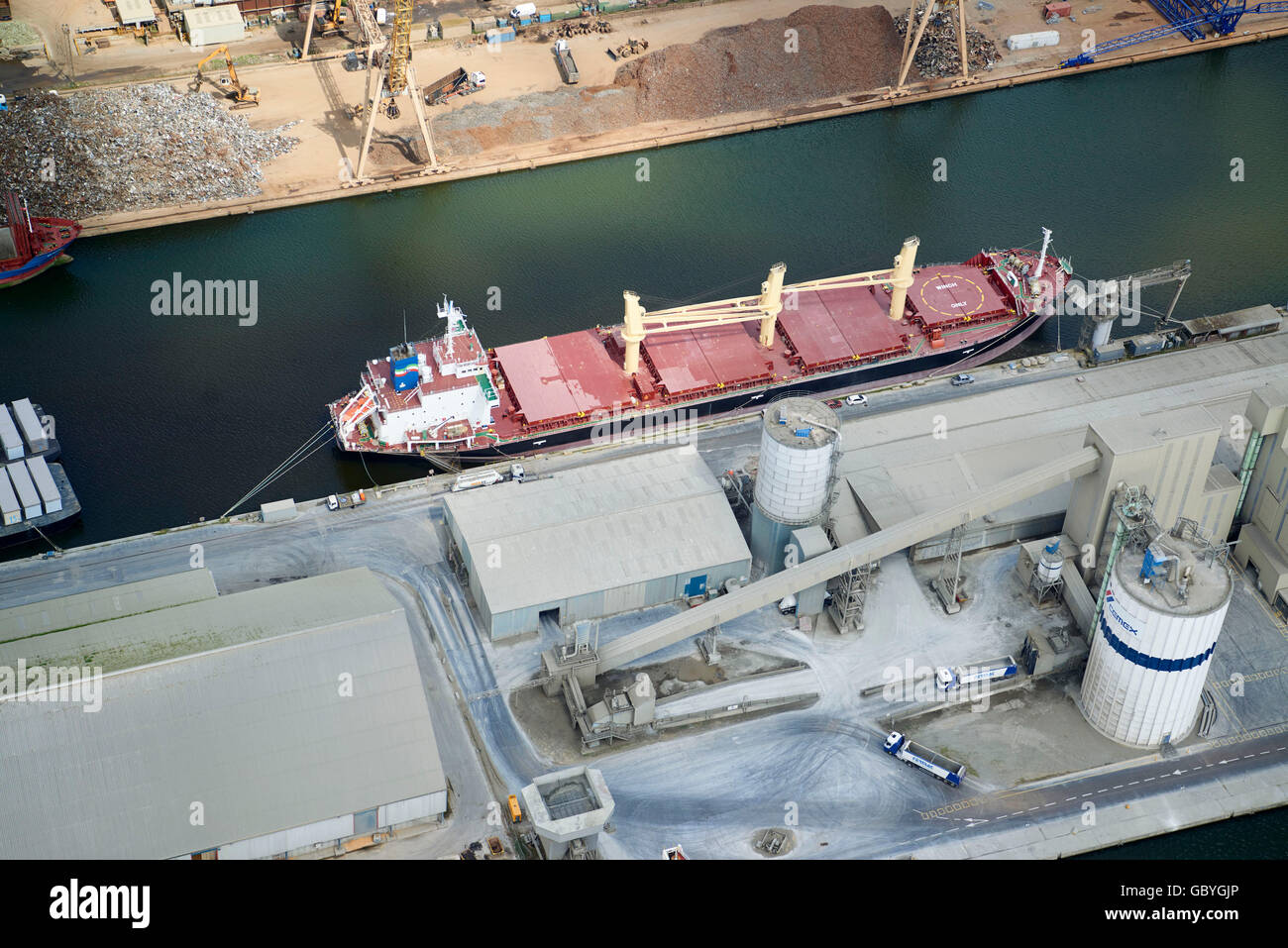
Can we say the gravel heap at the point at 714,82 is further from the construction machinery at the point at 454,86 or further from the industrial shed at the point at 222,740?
the industrial shed at the point at 222,740

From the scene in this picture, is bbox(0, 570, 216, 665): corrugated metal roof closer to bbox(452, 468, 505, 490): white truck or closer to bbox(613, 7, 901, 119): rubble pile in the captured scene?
bbox(452, 468, 505, 490): white truck

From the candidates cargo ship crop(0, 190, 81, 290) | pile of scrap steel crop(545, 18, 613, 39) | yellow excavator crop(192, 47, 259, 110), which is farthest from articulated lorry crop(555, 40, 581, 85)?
cargo ship crop(0, 190, 81, 290)

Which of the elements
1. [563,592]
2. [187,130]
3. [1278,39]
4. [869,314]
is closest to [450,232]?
[187,130]

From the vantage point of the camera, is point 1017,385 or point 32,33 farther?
point 32,33

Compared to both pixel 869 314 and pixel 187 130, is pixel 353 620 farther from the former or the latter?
pixel 187 130

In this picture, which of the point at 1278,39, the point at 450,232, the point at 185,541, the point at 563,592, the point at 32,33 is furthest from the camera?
the point at 1278,39

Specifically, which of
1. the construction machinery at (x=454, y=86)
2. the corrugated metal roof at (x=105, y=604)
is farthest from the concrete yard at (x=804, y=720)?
the construction machinery at (x=454, y=86)
